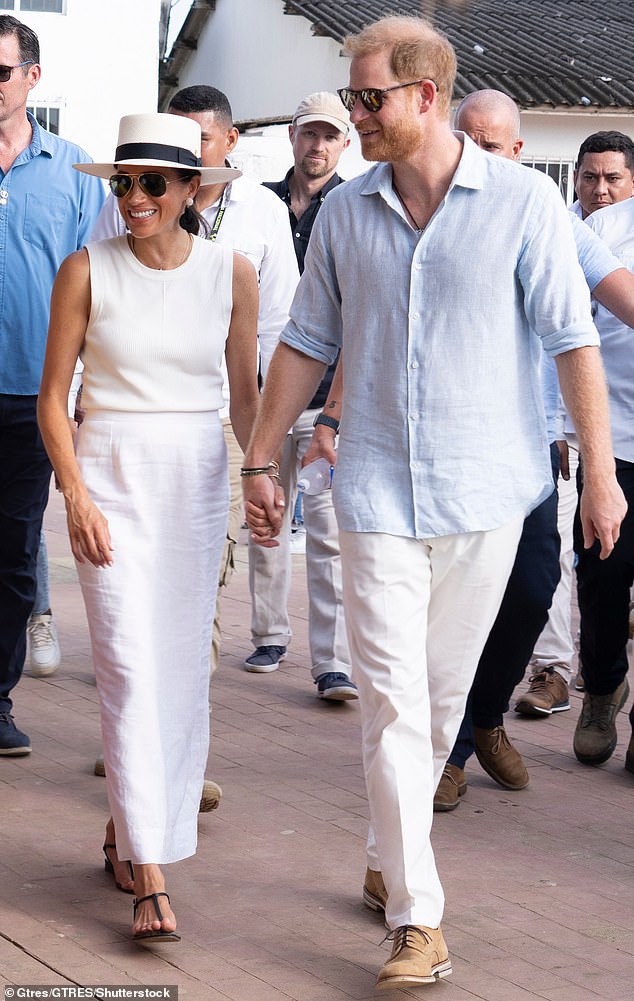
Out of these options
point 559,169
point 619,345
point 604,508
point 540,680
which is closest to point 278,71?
point 559,169

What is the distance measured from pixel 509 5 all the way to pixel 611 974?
88.1 ft

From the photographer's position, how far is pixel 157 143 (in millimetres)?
4484

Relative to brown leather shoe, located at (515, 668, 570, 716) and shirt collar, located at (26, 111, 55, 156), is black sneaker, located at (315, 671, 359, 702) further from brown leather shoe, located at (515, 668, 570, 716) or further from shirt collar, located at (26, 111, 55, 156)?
shirt collar, located at (26, 111, 55, 156)

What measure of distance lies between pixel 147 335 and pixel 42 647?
3362 millimetres

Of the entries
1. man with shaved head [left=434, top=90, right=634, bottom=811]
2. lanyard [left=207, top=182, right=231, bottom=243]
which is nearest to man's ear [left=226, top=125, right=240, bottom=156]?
lanyard [left=207, top=182, right=231, bottom=243]

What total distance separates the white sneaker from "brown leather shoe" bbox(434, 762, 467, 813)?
2.53 metres

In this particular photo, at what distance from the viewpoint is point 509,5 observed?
94.7 ft

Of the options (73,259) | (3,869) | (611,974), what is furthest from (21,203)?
(611,974)

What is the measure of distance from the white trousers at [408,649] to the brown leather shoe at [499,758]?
1.61 metres

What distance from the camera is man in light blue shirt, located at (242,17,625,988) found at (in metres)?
4.05

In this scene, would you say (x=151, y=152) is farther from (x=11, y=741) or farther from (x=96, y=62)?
(x=96, y=62)

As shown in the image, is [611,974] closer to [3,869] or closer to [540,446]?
[540,446]

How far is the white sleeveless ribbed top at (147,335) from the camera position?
4445mm

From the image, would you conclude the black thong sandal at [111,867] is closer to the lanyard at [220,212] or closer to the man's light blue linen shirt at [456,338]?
the man's light blue linen shirt at [456,338]
